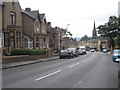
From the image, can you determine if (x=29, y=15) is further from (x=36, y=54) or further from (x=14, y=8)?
(x=36, y=54)

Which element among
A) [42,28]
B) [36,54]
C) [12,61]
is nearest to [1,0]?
[36,54]

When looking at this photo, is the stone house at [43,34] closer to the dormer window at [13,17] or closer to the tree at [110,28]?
the dormer window at [13,17]

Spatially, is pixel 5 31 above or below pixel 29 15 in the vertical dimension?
below

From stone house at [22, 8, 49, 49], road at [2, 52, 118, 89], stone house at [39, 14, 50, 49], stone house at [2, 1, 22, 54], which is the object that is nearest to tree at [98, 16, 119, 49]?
stone house at [39, 14, 50, 49]

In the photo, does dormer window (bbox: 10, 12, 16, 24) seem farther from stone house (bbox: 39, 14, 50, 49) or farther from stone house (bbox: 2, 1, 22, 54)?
stone house (bbox: 39, 14, 50, 49)

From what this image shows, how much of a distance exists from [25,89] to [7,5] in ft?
90.6

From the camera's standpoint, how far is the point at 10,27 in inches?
1320

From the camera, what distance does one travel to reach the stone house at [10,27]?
107 feet

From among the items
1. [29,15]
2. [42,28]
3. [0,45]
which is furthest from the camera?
[42,28]

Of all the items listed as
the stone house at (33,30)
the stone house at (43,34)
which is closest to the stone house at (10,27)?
the stone house at (33,30)

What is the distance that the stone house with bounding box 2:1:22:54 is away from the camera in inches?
1287

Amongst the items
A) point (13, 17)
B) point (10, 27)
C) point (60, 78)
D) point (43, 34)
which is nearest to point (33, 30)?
point (43, 34)

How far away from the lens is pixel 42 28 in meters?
49.9

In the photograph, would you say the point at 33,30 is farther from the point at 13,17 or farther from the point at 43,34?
the point at 13,17
